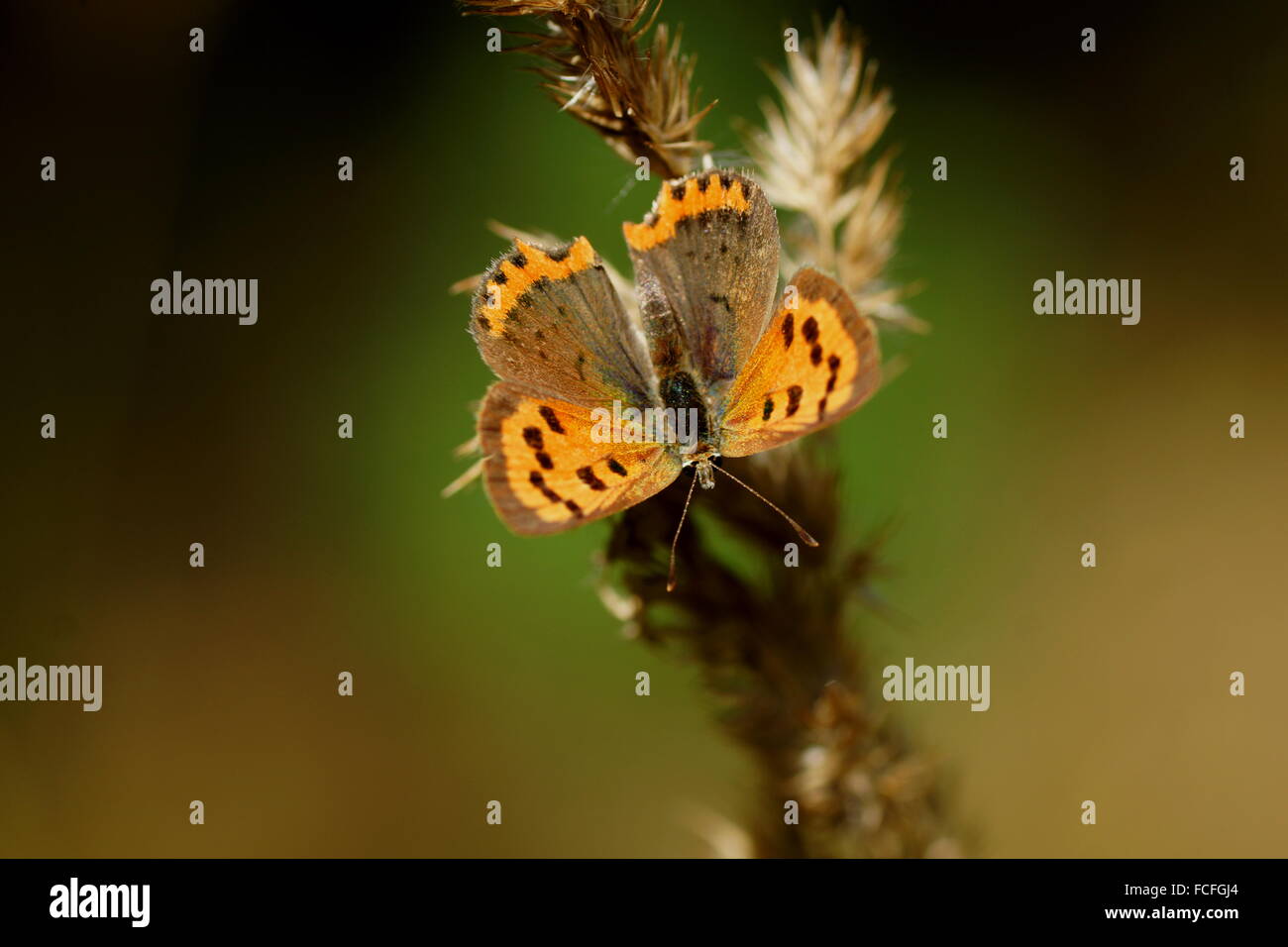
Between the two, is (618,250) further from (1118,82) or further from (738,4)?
(1118,82)

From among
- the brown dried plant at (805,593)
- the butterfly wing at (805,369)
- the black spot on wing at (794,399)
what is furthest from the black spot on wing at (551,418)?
the black spot on wing at (794,399)

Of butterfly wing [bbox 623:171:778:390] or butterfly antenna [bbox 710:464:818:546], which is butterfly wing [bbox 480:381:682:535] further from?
butterfly wing [bbox 623:171:778:390]

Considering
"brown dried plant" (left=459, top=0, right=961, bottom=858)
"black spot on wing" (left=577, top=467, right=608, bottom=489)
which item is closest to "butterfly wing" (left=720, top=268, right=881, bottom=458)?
"brown dried plant" (left=459, top=0, right=961, bottom=858)

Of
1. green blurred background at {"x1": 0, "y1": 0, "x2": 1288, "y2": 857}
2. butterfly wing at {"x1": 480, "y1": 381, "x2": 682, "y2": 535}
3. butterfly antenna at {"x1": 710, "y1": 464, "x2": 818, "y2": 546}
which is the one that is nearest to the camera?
butterfly wing at {"x1": 480, "y1": 381, "x2": 682, "y2": 535}

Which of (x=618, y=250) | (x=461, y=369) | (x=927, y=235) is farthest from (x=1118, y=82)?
(x=461, y=369)

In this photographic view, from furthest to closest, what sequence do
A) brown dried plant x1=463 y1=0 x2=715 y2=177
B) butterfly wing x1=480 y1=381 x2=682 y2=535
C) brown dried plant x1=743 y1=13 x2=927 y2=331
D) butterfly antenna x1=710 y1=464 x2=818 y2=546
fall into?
brown dried plant x1=743 y1=13 x2=927 y2=331 < butterfly antenna x1=710 y1=464 x2=818 y2=546 < butterfly wing x1=480 y1=381 x2=682 y2=535 < brown dried plant x1=463 y1=0 x2=715 y2=177

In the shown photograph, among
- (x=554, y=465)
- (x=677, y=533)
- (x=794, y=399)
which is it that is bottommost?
(x=677, y=533)

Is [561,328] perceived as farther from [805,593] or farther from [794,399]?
[805,593]

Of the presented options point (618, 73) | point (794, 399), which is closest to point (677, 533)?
point (794, 399)
